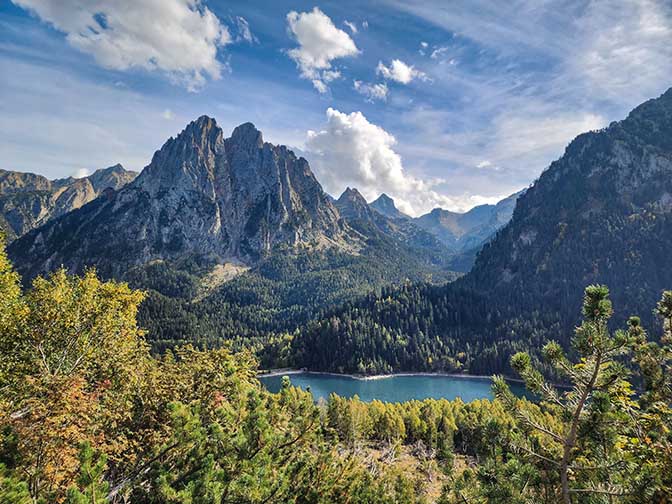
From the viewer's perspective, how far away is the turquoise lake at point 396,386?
143 meters

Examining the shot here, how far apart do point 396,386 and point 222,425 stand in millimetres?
158640

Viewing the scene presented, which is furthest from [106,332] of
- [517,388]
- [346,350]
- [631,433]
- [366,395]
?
[346,350]

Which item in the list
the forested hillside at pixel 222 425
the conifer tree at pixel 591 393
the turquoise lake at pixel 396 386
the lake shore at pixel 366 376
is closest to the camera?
the conifer tree at pixel 591 393

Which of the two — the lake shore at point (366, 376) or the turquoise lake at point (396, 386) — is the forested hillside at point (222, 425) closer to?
the turquoise lake at point (396, 386)

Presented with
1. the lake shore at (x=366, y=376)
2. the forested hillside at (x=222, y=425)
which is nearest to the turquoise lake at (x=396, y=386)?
the lake shore at (x=366, y=376)

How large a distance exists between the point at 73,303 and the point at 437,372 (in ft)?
607

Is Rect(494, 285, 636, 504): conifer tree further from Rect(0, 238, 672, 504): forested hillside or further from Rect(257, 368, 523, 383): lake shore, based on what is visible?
Rect(257, 368, 523, 383): lake shore

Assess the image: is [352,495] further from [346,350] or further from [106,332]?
[346,350]

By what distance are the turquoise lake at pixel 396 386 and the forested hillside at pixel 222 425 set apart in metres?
129

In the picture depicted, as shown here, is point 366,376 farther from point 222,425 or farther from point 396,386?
point 222,425

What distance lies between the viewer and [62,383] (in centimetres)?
1116

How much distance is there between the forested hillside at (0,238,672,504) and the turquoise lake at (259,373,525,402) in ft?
424

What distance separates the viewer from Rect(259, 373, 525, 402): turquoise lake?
14275cm

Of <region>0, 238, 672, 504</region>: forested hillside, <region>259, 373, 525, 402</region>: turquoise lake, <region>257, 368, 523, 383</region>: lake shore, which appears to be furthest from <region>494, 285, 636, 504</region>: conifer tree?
<region>257, 368, 523, 383</region>: lake shore
